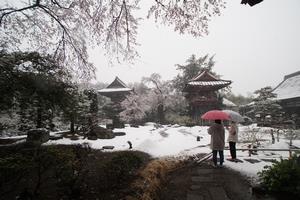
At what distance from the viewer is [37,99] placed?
10.9 metres

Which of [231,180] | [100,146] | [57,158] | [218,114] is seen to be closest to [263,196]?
[231,180]

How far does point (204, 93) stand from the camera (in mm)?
→ 31141

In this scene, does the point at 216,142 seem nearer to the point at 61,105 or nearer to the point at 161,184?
the point at 161,184

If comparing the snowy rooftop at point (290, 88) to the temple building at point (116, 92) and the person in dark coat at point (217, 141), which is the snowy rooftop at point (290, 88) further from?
the person in dark coat at point (217, 141)

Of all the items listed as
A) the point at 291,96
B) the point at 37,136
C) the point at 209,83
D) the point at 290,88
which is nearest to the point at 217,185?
the point at 37,136

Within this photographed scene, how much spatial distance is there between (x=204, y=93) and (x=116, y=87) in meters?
17.8

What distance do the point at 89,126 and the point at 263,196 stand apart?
12913 millimetres

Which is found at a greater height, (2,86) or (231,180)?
(2,86)

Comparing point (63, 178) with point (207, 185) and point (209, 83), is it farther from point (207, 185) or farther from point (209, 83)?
point (209, 83)

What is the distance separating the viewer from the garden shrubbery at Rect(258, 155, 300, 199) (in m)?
4.68

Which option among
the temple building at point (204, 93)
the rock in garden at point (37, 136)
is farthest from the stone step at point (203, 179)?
the temple building at point (204, 93)

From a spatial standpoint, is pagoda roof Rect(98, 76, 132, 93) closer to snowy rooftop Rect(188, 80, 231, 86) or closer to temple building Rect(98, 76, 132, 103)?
temple building Rect(98, 76, 132, 103)

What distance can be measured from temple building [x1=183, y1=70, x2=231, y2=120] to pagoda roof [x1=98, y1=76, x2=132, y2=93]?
1300cm

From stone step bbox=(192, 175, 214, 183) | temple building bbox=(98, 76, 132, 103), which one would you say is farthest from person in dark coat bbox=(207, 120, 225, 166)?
temple building bbox=(98, 76, 132, 103)
